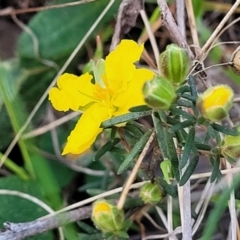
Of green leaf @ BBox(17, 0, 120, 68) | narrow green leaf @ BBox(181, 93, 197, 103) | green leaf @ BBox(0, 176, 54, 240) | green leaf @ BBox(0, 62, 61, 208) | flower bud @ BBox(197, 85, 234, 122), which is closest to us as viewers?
flower bud @ BBox(197, 85, 234, 122)

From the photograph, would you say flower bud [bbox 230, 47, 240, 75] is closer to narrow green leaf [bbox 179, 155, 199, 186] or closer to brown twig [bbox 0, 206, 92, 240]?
narrow green leaf [bbox 179, 155, 199, 186]

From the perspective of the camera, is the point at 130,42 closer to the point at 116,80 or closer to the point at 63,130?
the point at 116,80

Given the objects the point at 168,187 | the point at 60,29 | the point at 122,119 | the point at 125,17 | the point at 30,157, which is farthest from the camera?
the point at 60,29

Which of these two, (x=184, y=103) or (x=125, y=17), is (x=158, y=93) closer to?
(x=184, y=103)

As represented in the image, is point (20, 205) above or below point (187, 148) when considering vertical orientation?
below

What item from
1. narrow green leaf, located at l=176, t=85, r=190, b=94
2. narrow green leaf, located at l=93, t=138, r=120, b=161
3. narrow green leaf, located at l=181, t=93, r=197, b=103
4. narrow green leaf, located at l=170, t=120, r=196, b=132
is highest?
narrow green leaf, located at l=176, t=85, r=190, b=94

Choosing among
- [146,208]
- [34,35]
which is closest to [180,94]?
[146,208]

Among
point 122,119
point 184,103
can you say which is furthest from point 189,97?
point 122,119

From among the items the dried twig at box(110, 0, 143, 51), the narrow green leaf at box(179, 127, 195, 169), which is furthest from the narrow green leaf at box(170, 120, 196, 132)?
the dried twig at box(110, 0, 143, 51)
